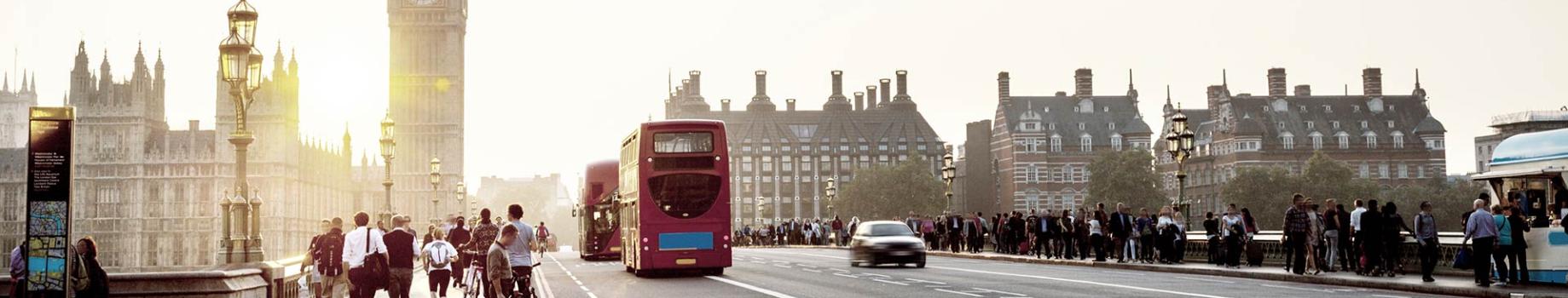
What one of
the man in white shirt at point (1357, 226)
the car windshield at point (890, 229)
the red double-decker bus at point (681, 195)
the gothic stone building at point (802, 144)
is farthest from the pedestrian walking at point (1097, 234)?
the gothic stone building at point (802, 144)

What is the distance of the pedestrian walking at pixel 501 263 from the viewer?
1819cm

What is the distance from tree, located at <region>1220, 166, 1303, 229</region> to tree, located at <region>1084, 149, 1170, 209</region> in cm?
845

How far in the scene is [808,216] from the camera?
160750 millimetres

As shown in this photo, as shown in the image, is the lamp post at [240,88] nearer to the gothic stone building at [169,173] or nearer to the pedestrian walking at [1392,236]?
the pedestrian walking at [1392,236]

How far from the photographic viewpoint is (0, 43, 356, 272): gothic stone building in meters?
98.0

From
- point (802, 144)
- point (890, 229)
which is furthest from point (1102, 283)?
point (802, 144)

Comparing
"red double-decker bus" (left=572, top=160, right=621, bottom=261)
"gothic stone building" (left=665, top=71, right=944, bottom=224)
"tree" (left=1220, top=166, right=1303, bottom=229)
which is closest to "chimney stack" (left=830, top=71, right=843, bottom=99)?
"gothic stone building" (left=665, top=71, right=944, bottom=224)

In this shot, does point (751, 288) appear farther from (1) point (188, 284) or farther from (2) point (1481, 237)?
(1) point (188, 284)

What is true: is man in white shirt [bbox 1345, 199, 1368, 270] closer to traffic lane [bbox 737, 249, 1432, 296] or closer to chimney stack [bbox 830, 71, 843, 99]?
traffic lane [bbox 737, 249, 1432, 296]

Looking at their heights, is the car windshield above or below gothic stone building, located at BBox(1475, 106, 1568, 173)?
below

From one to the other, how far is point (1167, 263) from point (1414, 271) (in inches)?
294

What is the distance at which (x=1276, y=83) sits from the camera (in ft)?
399

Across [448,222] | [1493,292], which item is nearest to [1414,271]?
[1493,292]

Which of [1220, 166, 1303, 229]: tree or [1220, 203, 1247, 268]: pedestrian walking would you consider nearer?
[1220, 203, 1247, 268]: pedestrian walking
